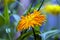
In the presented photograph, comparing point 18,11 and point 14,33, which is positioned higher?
point 18,11

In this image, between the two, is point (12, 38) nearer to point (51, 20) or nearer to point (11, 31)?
point (11, 31)

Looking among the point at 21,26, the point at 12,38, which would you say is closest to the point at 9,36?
the point at 12,38

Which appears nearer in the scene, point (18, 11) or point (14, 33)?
point (14, 33)

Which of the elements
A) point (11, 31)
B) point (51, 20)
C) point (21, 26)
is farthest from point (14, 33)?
point (51, 20)

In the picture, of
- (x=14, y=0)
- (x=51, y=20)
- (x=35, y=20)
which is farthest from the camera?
(x=51, y=20)

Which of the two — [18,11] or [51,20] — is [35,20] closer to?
[18,11]

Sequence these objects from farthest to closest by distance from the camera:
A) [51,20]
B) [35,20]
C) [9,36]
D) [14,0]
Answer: [51,20]
[14,0]
[9,36]
[35,20]

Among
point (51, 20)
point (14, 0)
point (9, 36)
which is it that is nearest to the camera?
point (9, 36)

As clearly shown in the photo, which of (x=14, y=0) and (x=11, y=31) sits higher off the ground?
(x=14, y=0)

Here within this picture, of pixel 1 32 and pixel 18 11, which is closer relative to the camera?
pixel 1 32
